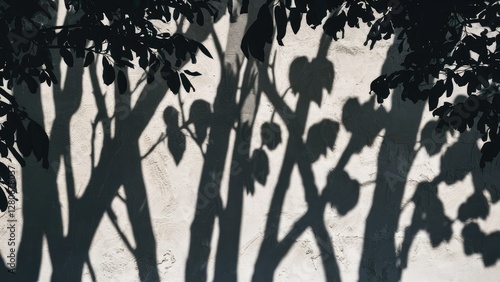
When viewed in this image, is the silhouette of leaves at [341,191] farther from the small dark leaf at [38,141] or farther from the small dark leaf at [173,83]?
the small dark leaf at [38,141]

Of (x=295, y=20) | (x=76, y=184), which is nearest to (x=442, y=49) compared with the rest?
A: (x=295, y=20)

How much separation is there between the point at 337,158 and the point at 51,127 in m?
2.04

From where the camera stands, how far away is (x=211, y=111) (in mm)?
4680

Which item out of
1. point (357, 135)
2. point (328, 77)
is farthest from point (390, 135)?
point (328, 77)

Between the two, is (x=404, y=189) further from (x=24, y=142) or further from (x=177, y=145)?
(x=24, y=142)

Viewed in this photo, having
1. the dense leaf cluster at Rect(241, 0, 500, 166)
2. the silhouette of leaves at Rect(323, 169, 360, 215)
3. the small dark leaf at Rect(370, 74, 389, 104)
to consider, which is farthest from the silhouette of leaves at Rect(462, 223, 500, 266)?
the small dark leaf at Rect(370, 74, 389, 104)

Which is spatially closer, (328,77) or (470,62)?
(470,62)

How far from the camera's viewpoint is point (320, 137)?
15.4 feet

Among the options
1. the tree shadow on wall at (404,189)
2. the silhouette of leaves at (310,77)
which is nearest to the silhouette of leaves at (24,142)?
the silhouette of leaves at (310,77)

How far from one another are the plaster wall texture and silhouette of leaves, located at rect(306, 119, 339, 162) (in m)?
0.04

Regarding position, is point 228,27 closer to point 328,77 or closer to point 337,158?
point 328,77

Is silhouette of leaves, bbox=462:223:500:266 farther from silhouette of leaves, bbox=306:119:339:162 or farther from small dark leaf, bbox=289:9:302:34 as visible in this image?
small dark leaf, bbox=289:9:302:34

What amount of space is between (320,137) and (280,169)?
367 mm

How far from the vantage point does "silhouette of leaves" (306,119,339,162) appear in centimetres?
471
